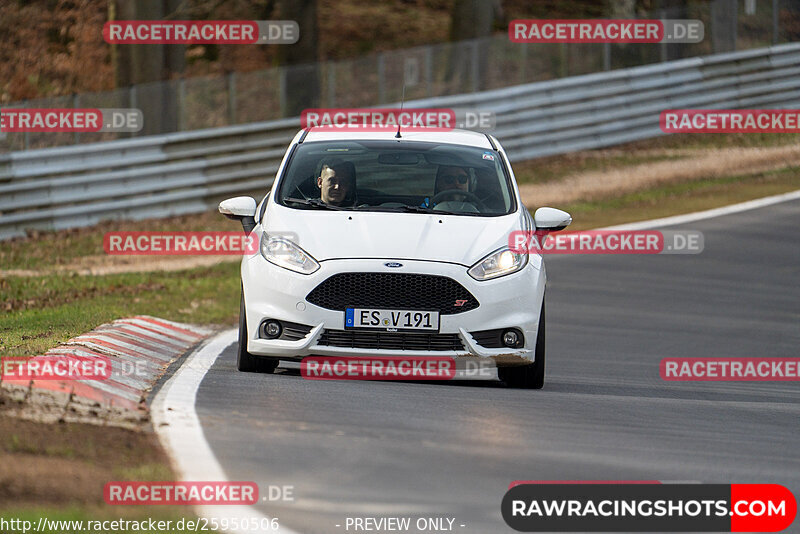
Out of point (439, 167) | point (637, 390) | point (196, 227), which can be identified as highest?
point (439, 167)

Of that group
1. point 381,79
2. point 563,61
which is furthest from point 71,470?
point 563,61

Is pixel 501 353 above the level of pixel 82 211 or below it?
above

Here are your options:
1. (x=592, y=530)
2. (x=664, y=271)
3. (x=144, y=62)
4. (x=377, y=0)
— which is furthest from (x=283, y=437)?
(x=377, y=0)

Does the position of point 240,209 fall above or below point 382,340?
above

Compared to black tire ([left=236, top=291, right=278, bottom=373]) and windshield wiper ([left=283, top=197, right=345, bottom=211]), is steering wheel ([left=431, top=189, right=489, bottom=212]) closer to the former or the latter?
windshield wiper ([left=283, top=197, right=345, bottom=211])

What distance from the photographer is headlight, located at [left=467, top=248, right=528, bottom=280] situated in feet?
29.9

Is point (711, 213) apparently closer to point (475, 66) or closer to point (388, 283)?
point (475, 66)

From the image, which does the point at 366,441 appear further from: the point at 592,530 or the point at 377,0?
the point at 377,0

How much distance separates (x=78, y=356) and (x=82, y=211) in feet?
39.6

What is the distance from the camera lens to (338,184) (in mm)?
10031

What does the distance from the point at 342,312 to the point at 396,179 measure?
1762mm

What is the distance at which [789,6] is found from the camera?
97.8 feet

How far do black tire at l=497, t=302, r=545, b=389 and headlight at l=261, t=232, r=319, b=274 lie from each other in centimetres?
155

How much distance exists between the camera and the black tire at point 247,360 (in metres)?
9.46
